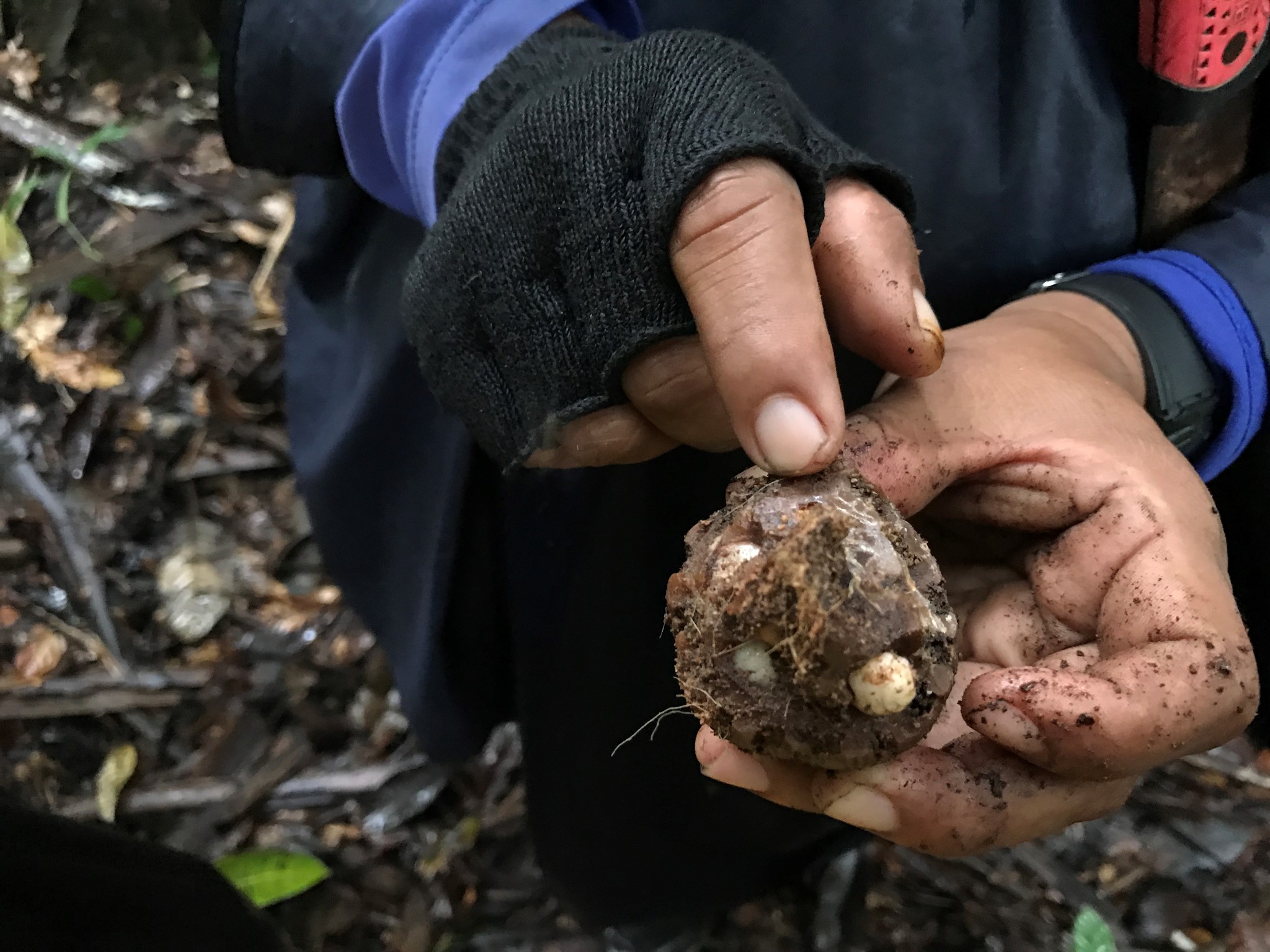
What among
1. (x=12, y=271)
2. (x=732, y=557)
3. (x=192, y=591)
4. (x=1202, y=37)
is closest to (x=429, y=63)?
(x=732, y=557)

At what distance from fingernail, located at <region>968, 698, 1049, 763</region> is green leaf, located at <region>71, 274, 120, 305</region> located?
2.61m

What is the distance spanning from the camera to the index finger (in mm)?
850

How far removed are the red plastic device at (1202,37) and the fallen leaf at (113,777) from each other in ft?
8.00

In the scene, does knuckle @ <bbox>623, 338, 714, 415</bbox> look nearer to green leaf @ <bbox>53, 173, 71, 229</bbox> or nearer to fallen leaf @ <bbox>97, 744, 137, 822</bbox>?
fallen leaf @ <bbox>97, 744, 137, 822</bbox>

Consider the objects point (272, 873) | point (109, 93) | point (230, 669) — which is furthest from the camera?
point (109, 93)

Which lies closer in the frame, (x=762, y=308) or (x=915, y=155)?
(x=762, y=308)

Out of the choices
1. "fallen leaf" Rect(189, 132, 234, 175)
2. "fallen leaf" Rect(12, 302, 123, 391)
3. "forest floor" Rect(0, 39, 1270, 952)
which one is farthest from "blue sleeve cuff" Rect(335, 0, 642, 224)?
"fallen leaf" Rect(189, 132, 234, 175)

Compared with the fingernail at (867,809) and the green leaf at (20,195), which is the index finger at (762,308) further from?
the green leaf at (20,195)

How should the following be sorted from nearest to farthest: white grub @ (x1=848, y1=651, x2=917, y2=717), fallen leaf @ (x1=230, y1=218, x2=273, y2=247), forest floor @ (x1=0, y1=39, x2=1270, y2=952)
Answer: white grub @ (x1=848, y1=651, x2=917, y2=717) → forest floor @ (x1=0, y1=39, x2=1270, y2=952) → fallen leaf @ (x1=230, y1=218, x2=273, y2=247)

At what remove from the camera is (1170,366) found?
48.1 inches

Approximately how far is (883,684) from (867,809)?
20cm

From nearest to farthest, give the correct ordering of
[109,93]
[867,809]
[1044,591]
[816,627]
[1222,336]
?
[816,627]
[867,809]
[1044,591]
[1222,336]
[109,93]

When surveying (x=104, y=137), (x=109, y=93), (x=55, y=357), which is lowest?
(x=55, y=357)

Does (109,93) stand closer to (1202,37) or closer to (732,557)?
(732,557)
